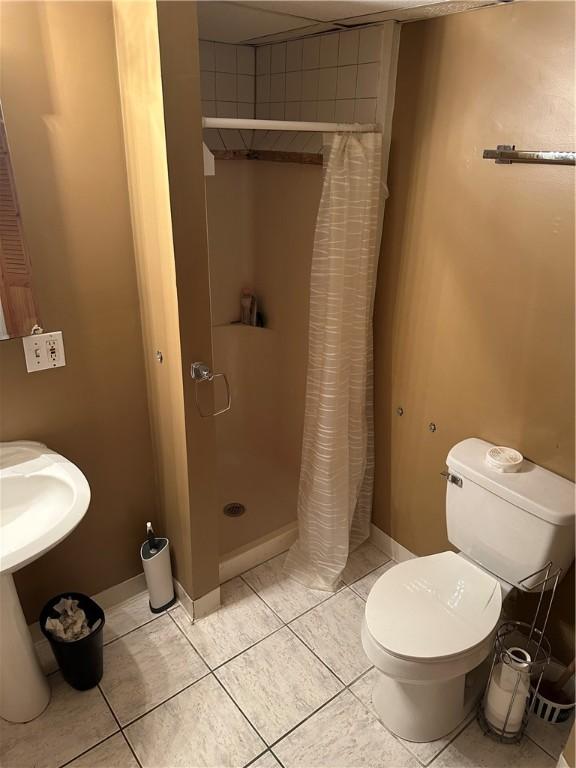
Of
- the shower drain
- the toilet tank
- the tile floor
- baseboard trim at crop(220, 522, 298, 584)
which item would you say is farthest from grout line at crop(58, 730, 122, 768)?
the toilet tank

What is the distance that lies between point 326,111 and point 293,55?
1.01 ft

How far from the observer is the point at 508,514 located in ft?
5.45

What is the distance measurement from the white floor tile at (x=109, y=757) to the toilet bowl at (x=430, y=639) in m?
0.80

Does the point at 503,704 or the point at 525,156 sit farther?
the point at 503,704

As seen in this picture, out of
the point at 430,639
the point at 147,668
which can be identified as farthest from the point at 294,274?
the point at 147,668

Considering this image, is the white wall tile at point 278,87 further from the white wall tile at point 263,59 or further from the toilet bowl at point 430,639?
the toilet bowl at point 430,639

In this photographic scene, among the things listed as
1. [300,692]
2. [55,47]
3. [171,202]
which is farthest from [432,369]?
[55,47]

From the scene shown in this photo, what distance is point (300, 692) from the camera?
1827mm

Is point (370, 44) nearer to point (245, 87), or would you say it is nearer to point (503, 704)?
point (245, 87)

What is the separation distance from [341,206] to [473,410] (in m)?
0.85

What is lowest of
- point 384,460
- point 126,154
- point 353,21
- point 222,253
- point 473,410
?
point 384,460

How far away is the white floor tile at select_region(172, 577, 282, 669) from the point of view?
1.98 m

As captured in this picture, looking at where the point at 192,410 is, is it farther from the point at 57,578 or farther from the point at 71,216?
the point at 57,578

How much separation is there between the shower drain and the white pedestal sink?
101 centimetres
